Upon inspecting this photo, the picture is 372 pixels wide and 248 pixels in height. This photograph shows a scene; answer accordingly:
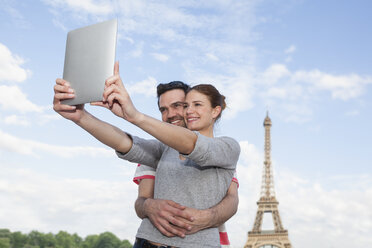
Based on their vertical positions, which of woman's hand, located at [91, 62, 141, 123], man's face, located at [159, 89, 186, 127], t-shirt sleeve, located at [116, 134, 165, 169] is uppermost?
man's face, located at [159, 89, 186, 127]

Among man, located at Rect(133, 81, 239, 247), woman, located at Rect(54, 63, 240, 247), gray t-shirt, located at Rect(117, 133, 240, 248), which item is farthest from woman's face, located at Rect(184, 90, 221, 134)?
man, located at Rect(133, 81, 239, 247)

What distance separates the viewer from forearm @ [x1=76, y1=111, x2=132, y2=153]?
2.54 metres

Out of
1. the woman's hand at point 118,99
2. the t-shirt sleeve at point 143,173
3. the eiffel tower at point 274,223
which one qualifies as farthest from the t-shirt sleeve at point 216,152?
the eiffel tower at point 274,223

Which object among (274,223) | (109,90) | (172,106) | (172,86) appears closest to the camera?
(109,90)

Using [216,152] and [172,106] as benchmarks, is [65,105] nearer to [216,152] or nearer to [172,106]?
[216,152]

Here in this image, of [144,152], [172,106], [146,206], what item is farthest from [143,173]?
[172,106]

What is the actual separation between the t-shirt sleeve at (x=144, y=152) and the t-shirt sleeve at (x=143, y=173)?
0.08 metres

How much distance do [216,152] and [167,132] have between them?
321 mm

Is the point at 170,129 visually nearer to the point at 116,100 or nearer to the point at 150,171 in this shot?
the point at 116,100

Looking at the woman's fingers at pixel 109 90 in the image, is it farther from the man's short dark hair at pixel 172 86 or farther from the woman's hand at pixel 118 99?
the man's short dark hair at pixel 172 86

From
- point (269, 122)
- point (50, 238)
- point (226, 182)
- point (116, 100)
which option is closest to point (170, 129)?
point (116, 100)

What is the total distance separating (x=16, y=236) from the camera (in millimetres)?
54906

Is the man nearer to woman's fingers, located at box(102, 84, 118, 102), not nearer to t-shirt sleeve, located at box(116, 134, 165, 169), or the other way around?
t-shirt sleeve, located at box(116, 134, 165, 169)

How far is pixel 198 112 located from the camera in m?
2.79
